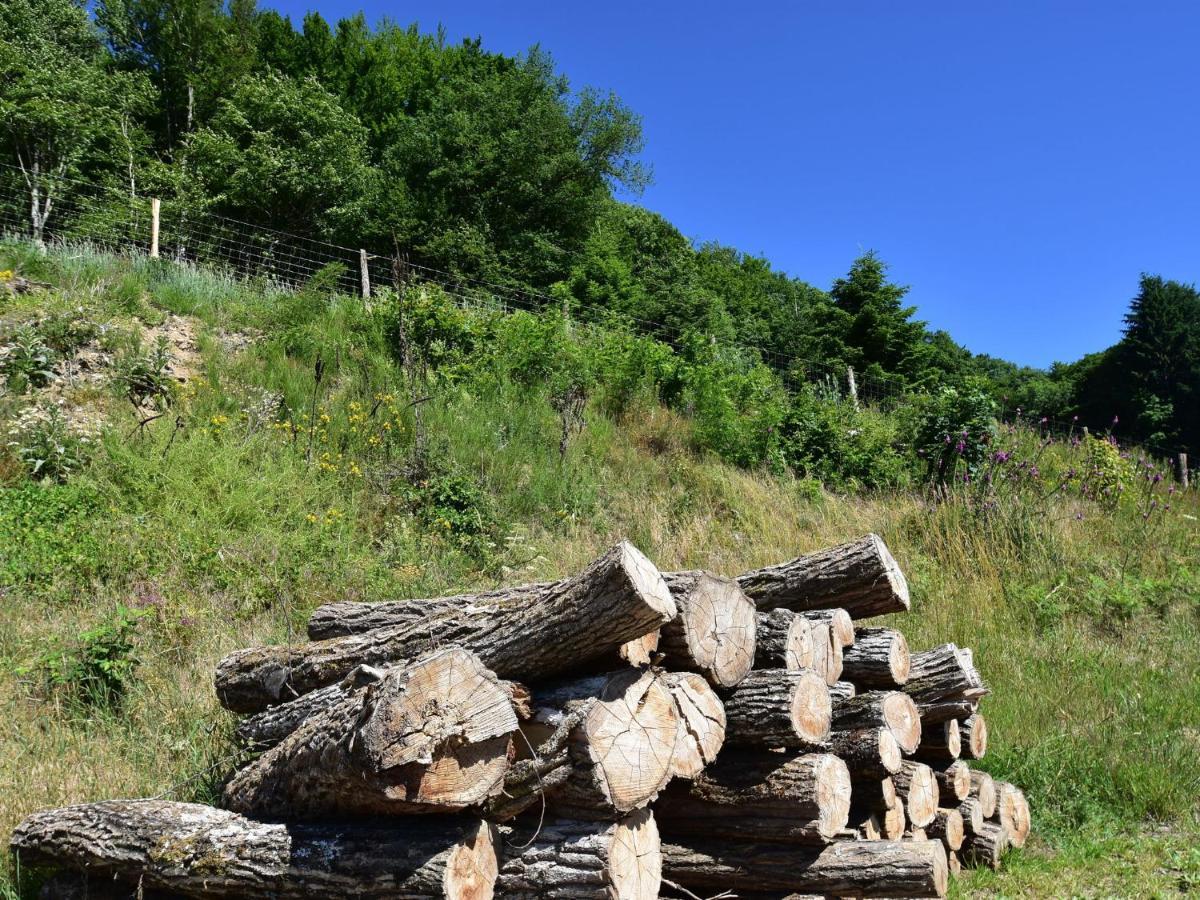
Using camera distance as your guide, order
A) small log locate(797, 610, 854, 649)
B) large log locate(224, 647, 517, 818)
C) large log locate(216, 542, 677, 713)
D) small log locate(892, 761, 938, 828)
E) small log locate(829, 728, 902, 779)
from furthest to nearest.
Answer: small log locate(892, 761, 938, 828), small log locate(797, 610, 854, 649), small log locate(829, 728, 902, 779), large log locate(216, 542, 677, 713), large log locate(224, 647, 517, 818)

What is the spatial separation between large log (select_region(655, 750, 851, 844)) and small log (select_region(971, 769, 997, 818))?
1.63 m

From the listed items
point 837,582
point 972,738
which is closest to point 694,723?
point 837,582

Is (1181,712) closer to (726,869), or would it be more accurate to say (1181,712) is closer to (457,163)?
(726,869)

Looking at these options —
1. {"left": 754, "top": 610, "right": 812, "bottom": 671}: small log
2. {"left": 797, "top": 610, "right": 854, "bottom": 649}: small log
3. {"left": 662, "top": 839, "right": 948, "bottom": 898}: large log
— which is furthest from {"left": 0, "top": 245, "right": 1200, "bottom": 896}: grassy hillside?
{"left": 754, "top": 610, "right": 812, "bottom": 671}: small log

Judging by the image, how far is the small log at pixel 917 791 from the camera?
4.00 meters

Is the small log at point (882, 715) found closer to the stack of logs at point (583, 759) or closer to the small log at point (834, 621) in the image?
the stack of logs at point (583, 759)

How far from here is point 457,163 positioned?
29953 millimetres

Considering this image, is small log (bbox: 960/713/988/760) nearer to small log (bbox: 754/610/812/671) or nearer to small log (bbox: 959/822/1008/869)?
small log (bbox: 959/822/1008/869)

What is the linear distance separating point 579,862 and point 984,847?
2758mm

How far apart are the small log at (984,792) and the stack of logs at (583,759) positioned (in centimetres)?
31

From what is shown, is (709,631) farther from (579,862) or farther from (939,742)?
(939,742)

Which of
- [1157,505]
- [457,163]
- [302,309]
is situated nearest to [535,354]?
[302,309]

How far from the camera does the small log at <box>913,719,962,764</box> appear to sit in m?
4.38

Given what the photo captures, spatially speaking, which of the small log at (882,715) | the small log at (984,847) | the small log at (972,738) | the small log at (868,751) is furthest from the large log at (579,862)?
the small log at (972,738)
